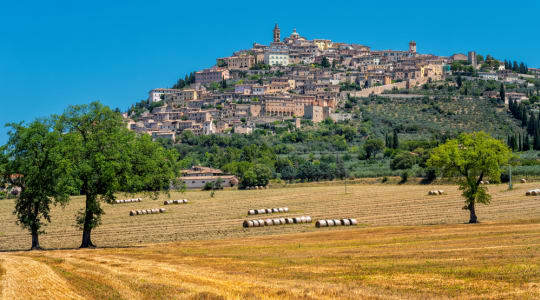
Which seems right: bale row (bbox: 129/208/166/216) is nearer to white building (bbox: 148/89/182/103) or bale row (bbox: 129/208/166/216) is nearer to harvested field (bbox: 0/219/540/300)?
harvested field (bbox: 0/219/540/300)

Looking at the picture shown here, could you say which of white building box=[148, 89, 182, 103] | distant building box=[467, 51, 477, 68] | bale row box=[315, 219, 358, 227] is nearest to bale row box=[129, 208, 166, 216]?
bale row box=[315, 219, 358, 227]

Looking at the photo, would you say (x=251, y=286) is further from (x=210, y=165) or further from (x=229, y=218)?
(x=210, y=165)

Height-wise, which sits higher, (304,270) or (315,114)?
(315,114)

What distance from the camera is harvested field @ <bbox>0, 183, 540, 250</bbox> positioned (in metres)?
34.3

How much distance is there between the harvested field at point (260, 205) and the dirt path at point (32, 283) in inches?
418

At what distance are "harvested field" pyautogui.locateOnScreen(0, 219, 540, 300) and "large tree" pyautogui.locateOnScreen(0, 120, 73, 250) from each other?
15.5 ft

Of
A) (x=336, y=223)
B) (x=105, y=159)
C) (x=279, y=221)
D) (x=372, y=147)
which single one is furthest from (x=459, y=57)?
(x=105, y=159)

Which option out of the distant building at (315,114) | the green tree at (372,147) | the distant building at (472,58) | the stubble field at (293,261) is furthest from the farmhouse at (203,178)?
the distant building at (472,58)

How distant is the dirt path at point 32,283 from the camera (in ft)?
50.0

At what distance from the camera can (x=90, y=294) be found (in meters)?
15.6

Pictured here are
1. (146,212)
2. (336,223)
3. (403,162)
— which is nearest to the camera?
(336,223)

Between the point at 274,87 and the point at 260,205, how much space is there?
114443mm

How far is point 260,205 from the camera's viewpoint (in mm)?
54500

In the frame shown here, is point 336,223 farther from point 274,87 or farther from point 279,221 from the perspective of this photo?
point 274,87
